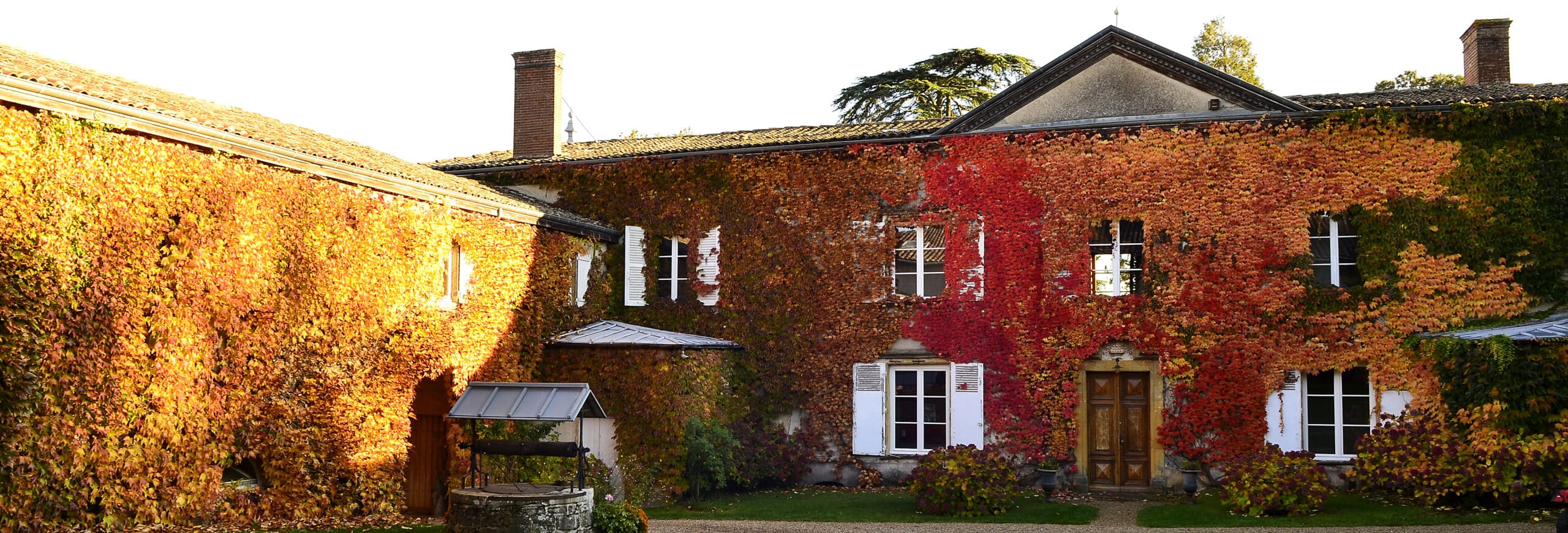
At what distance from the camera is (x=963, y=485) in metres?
15.1

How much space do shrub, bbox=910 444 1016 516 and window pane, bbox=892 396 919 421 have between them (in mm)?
2581

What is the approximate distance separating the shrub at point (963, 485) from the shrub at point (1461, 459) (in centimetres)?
490

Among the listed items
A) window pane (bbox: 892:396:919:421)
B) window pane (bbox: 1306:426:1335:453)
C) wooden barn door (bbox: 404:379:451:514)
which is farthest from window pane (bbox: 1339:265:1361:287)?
wooden barn door (bbox: 404:379:451:514)

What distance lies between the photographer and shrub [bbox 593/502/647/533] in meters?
12.2

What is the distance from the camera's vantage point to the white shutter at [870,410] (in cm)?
1827

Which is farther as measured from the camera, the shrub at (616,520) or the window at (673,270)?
the window at (673,270)

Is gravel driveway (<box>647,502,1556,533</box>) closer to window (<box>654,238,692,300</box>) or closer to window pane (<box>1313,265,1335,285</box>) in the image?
window pane (<box>1313,265,1335,285</box>)

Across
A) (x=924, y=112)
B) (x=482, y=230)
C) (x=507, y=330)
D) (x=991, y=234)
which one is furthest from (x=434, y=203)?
(x=924, y=112)

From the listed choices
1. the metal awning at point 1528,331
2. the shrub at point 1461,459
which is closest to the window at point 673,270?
the shrub at point 1461,459

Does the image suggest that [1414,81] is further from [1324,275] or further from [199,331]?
[199,331]

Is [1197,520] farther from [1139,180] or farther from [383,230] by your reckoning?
[383,230]

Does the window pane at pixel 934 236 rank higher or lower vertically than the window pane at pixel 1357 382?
higher

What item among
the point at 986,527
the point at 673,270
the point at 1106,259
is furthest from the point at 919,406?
the point at 673,270

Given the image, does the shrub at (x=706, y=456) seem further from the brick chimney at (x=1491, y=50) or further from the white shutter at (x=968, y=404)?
the brick chimney at (x=1491, y=50)
